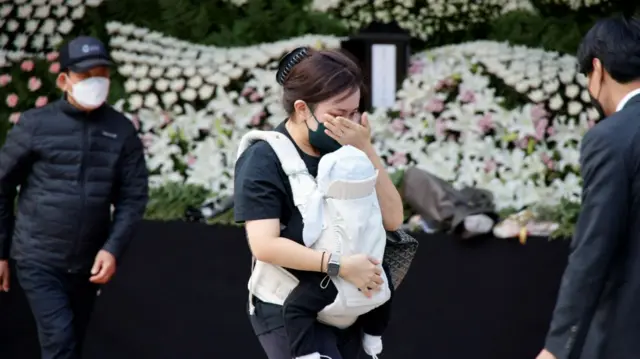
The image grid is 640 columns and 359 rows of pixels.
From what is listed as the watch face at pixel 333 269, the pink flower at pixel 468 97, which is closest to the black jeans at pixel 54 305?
the watch face at pixel 333 269

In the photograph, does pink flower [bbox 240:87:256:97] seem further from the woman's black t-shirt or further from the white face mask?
the woman's black t-shirt

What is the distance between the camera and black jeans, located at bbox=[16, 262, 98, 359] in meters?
5.08

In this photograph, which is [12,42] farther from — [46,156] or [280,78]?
[280,78]

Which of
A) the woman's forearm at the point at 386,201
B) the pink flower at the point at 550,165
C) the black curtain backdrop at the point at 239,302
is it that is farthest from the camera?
the pink flower at the point at 550,165

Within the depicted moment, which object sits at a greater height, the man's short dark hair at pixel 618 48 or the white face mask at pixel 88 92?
the man's short dark hair at pixel 618 48

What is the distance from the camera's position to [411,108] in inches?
286

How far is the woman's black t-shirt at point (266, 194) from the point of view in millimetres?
3441

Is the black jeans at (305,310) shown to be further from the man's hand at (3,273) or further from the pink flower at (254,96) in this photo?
the pink flower at (254,96)

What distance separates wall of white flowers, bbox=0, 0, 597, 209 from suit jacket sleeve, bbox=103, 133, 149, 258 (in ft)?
5.22

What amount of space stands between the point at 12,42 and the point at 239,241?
236 centimetres

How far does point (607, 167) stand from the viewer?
3088 mm

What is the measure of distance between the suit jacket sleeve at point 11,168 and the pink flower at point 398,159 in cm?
247

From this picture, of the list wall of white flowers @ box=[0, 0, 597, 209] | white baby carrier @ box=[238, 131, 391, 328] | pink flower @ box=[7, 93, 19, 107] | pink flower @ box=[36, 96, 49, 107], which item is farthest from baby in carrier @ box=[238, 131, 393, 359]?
pink flower @ box=[7, 93, 19, 107]

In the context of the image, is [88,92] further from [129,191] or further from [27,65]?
[27,65]
